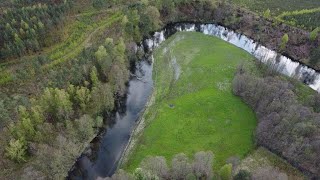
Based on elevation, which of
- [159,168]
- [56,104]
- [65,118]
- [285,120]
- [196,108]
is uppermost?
[285,120]

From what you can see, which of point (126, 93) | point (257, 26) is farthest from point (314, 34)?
point (126, 93)

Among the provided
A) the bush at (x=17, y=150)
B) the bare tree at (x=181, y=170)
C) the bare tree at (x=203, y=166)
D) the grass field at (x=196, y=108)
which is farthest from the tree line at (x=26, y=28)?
the bare tree at (x=203, y=166)

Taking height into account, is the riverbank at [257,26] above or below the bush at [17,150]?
above

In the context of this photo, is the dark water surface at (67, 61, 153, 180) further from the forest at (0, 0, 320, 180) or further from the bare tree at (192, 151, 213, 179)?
the bare tree at (192, 151, 213, 179)

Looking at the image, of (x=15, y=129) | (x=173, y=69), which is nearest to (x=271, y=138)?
(x=173, y=69)

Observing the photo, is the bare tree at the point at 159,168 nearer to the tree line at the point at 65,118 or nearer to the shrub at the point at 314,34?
the tree line at the point at 65,118

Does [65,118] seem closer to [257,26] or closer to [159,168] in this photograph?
[159,168]

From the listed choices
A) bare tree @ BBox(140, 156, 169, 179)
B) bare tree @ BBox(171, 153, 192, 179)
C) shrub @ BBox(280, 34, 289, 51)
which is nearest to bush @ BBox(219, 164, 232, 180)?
bare tree @ BBox(171, 153, 192, 179)
